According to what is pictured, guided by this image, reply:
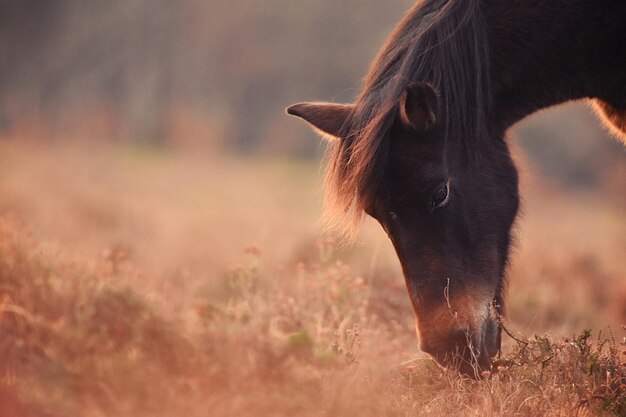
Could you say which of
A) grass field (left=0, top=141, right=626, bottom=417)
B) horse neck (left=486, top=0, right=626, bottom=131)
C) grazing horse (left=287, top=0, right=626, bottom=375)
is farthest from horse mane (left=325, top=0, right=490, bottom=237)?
grass field (left=0, top=141, right=626, bottom=417)

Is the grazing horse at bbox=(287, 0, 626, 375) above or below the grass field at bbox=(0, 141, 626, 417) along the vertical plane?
above

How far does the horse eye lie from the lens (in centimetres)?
316

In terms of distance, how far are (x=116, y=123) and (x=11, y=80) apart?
5.15 metres

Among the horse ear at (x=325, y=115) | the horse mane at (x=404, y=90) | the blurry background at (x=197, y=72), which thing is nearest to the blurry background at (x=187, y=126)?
the blurry background at (x=197, y=72)

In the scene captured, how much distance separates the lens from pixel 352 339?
3738mm

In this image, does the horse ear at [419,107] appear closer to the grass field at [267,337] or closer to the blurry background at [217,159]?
the blurry background at [217,159]

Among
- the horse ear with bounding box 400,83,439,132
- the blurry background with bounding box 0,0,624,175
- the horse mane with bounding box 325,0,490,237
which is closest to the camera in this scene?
the horse ear with bounding box 400,83,439,132

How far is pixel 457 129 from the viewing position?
3273mm

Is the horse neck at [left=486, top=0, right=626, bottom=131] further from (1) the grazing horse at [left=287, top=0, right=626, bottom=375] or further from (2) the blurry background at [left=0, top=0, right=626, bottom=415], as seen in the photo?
(2) the blurry background at [left=0, top=0, right=626, bottom=415]

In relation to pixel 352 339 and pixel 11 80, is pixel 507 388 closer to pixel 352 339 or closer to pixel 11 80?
pixel 352 339

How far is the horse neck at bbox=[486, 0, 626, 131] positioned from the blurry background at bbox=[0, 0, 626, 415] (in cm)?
44

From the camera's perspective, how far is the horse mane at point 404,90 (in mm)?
3133

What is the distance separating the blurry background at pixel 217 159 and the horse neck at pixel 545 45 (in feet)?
1.43

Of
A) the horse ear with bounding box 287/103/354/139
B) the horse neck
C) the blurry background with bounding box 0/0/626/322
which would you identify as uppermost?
the horse neck
